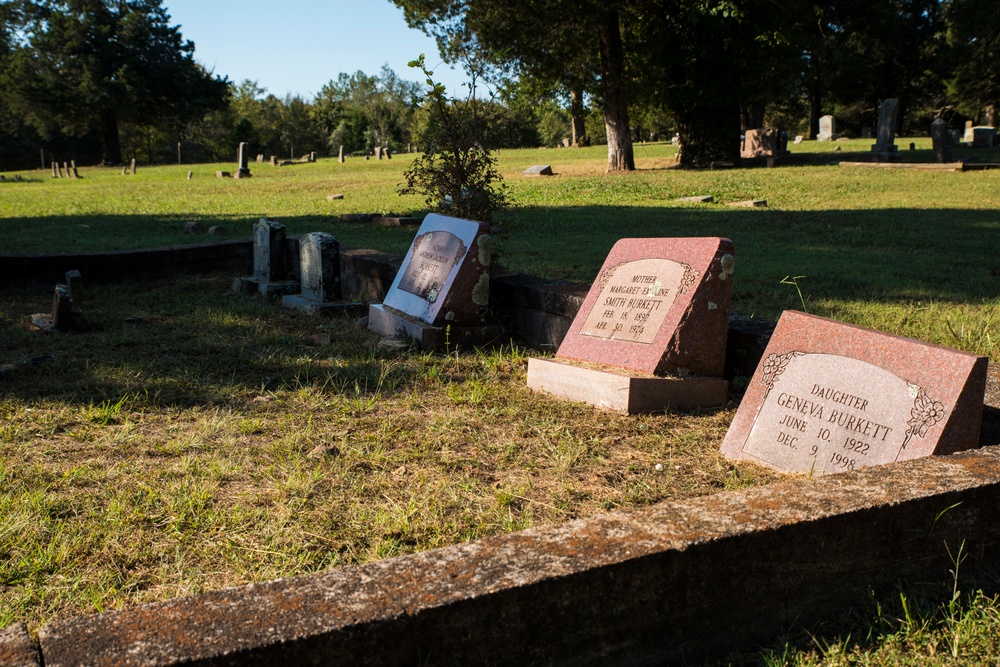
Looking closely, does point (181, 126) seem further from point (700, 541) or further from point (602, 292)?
point (700, 541)

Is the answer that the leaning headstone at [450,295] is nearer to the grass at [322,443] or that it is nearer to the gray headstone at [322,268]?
the grass at [322,443]

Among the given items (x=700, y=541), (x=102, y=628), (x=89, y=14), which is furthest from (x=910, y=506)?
(x=89, y=14)

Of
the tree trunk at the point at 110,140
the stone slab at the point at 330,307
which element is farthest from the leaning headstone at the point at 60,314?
the tree trunk at the point at 110,140

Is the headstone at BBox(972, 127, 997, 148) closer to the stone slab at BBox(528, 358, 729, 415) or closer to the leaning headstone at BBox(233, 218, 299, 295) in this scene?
the leaning headstone at BBox(233, 218, 299, 295)

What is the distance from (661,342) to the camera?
177 inches

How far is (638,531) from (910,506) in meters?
0.82

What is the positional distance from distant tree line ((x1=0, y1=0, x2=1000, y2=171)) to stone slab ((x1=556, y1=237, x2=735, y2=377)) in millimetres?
4010

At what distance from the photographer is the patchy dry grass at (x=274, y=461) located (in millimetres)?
2836

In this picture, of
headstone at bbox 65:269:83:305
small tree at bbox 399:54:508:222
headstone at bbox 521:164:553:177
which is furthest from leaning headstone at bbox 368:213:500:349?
headstone at bbox 521:164:553:177

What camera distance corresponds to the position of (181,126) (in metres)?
45.5

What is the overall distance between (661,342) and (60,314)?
169 inches

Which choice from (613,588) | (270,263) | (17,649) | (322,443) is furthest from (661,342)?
(270,263)

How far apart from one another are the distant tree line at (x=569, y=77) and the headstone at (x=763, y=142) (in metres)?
0.96

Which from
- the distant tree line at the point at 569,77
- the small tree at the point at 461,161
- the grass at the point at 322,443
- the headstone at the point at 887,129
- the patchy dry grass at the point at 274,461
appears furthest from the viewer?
the headstone at the point at 887,129
